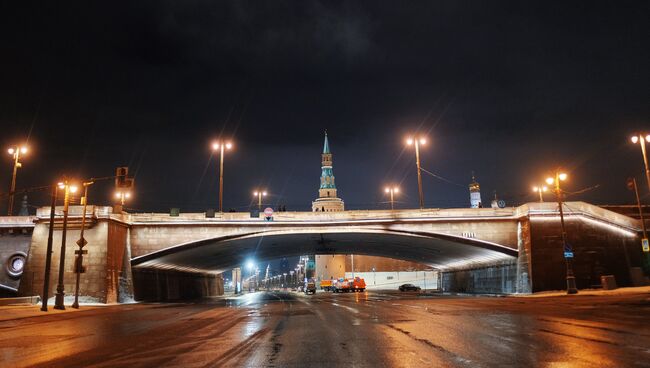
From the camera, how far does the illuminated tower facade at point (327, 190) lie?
15575cm

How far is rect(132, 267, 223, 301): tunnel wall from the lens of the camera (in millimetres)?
45906

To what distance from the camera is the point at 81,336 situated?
1373 centimetres

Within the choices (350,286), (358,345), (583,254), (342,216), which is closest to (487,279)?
(583,254)

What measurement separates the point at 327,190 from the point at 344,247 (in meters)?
97.0

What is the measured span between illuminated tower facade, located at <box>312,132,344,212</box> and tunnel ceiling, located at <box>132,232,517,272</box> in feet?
301

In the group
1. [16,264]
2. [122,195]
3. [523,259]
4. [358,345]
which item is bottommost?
[358,345]

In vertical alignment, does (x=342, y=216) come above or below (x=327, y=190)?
below

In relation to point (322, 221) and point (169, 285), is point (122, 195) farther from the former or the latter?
point (322, 221)

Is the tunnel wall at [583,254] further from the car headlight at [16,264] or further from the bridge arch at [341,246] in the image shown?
the car headlight at [16,264]

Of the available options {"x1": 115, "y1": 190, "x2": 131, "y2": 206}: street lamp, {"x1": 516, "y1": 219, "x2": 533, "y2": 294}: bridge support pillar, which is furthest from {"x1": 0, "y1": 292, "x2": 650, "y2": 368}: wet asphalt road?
{"x1": 115, "y1": 190, "x2": 131, "y2": 206}: street lamp

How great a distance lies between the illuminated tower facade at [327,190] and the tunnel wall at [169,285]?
255 feet

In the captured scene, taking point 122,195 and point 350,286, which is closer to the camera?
point 122,195

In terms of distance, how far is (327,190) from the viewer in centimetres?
15925

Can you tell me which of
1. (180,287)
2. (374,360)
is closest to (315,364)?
(374,360)
